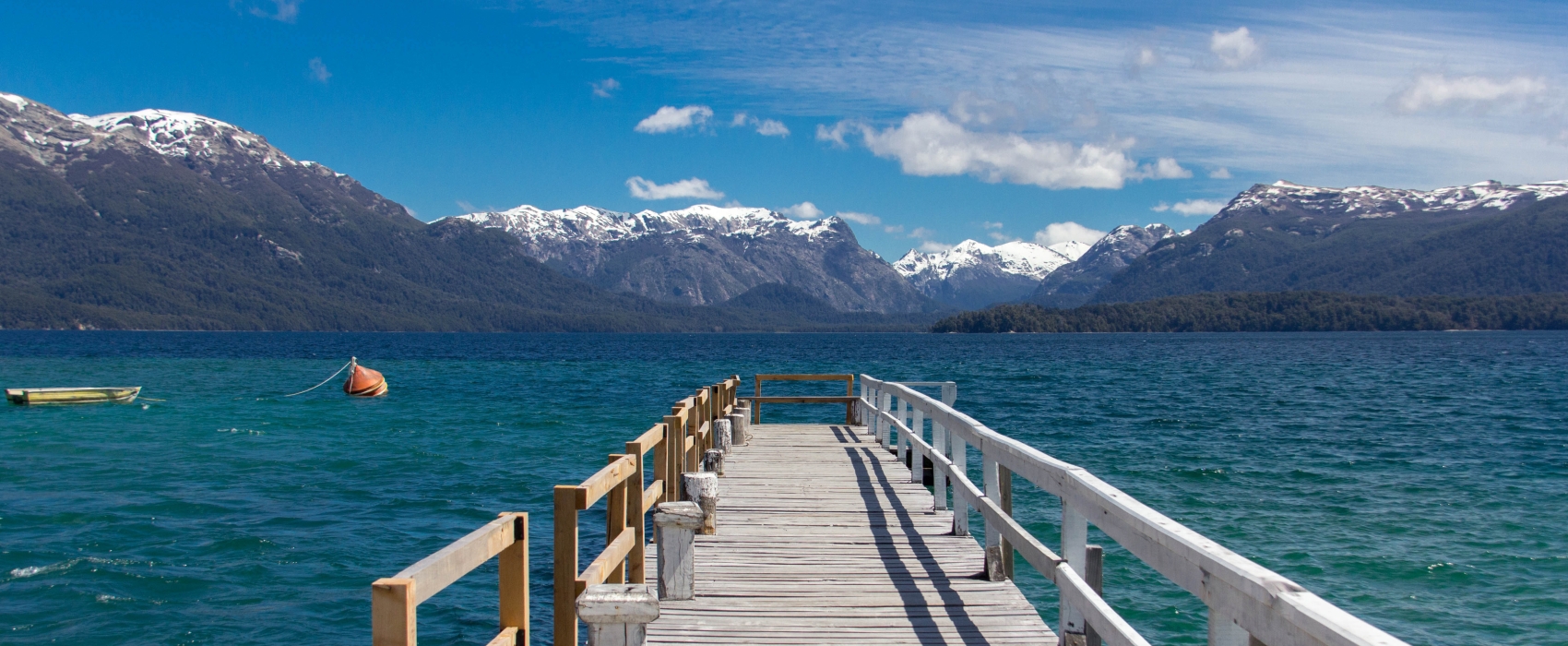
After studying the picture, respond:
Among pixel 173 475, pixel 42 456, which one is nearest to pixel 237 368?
pixel 42 456

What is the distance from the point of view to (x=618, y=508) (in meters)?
6.56

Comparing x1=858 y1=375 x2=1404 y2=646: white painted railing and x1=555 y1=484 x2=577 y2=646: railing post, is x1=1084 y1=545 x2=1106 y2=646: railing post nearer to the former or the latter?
x1=858 y1=375 x2=1404 y2=646: white painted railing

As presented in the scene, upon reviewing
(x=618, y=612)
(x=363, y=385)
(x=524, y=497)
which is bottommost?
(x=524, y=497)

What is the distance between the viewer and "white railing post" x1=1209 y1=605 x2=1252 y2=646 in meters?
3.38

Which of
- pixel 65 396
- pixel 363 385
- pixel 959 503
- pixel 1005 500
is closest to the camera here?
pixel 1005 500

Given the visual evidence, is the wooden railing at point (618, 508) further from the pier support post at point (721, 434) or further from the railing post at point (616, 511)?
the pier support post at point (721, 434)

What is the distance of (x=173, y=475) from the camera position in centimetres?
2023

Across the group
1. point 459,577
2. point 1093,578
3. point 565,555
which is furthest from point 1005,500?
point 459,577

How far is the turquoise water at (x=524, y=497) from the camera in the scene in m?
11.2

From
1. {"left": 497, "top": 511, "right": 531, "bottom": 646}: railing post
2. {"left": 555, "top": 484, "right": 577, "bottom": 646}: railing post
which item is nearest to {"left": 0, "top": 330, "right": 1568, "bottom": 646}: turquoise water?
{"left": 555, "top": 484, "right": 577, "bottom": 646}: railing post

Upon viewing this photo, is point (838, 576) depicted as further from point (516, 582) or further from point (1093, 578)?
point (516, 582)

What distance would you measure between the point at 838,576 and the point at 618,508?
2036mm

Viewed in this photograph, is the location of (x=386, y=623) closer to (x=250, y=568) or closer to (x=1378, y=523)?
(x=250, y=568)

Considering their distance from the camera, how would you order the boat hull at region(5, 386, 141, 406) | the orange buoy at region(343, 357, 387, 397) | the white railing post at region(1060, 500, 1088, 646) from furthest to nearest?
the orange buoy at region(343, 357, 387, 397)
the boat hull at region(5, 386, 141, 406)
the white railing post at region(1060, 500, 1088, 646)
